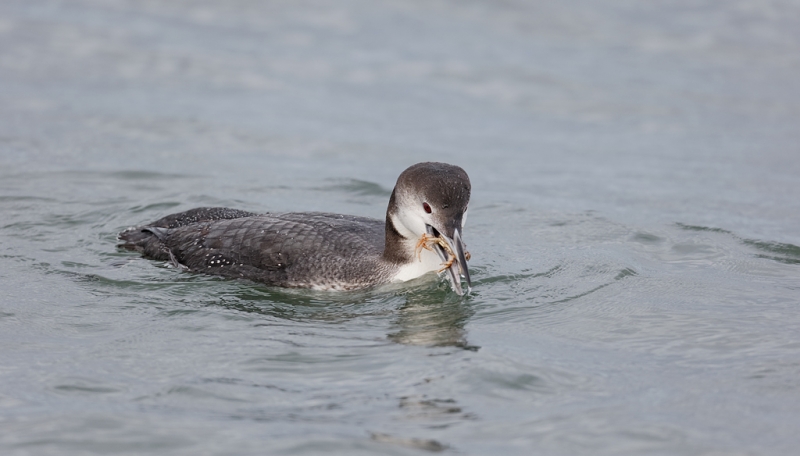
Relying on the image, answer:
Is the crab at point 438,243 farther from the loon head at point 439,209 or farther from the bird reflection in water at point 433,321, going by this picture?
the bird reflection in water at point 433,321

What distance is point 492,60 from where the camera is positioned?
1759 cm

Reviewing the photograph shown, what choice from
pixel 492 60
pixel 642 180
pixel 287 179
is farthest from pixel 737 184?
pixel 492 60

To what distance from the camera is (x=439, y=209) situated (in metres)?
7.12

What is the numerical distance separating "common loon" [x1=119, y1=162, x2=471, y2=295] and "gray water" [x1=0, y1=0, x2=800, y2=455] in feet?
0.57

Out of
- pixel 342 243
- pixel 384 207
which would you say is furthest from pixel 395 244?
pixel 384 207

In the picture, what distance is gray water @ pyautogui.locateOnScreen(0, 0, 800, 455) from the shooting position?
18.4ft

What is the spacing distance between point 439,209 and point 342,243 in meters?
1.28

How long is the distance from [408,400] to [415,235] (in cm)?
210

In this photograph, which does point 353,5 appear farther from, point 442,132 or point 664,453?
point 664,453

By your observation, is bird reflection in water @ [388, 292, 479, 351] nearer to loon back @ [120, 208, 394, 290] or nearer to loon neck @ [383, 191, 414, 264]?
loon neck @ [383, 191, 414, 264]

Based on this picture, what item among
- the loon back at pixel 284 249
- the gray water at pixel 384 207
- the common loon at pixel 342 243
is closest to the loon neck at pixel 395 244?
the common loon at pixel 342 243

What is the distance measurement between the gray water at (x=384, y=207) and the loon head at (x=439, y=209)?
1.45 feet

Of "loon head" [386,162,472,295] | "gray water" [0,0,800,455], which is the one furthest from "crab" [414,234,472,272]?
"gray water" [0,0,800,455]

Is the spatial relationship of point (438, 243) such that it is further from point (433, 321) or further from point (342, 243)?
point (342, 243)
